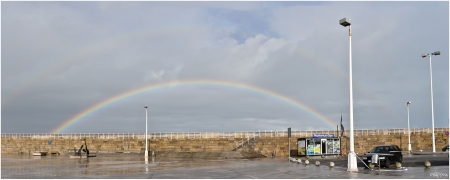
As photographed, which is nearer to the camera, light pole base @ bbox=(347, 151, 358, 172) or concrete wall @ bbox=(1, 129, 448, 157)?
light pole base @ bbox=(347, 151, 358, 172)

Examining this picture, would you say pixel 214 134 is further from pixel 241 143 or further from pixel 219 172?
pixel 219 172

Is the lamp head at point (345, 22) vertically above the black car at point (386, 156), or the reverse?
the lamp head at point (345, 22)

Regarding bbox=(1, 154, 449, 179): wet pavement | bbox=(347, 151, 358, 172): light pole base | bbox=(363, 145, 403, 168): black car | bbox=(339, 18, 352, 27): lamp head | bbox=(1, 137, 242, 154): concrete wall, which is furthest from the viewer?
bbox=(1, 137, 242, 154): concrete wall

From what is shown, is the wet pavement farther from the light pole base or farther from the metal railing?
the metal railing

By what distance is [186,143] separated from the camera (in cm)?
6378

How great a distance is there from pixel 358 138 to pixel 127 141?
33.0 m

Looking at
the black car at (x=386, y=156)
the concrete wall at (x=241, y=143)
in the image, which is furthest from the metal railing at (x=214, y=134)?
the black car at (x=386, y=156)

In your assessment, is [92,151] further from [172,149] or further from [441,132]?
[441,132]

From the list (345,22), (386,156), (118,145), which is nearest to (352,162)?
(386,156)

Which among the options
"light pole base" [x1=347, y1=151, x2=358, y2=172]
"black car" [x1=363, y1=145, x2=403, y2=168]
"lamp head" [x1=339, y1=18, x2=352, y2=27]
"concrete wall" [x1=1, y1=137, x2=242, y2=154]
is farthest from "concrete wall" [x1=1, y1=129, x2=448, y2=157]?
"lamp head" [x1=339, y1=18, x2=352, y2=27]

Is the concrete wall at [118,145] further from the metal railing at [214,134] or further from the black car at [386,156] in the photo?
the black car at [386,156]

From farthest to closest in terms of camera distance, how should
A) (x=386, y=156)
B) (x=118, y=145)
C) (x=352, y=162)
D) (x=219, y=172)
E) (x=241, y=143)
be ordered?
(x=118, y=145)
(x=241, y=143)
(x=386, y=156)
(x=219, y=172)
(x=352, y=162)

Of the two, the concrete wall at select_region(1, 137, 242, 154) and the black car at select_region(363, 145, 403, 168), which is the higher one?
the black car at select_region(363, 145, 403, 168)

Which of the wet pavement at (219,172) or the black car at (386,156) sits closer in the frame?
the wet pavement at (219,172)
